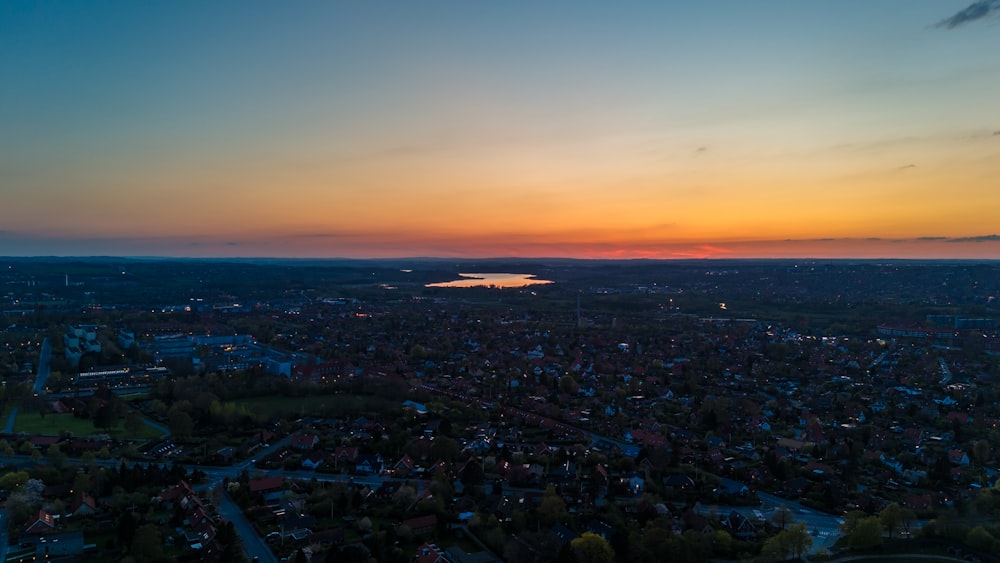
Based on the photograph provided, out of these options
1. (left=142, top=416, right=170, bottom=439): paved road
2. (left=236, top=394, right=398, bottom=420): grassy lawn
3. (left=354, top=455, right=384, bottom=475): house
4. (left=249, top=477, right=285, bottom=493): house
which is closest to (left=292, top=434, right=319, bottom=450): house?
(left=354, top=455, right=384, bottom=475): house

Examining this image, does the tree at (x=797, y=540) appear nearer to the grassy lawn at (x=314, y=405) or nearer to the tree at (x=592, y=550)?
the tree at (x=592, y=550)

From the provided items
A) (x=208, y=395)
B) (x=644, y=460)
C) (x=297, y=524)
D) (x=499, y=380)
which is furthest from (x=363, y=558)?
(x=499, y=380)

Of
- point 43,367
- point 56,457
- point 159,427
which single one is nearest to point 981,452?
point 56,457

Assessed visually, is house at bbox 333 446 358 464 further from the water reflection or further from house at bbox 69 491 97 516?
the water reflection

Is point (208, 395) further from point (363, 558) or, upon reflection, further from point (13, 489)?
point (363, 558)

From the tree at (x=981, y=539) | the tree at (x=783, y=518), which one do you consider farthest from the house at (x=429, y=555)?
the tree at (x=981, y=539)

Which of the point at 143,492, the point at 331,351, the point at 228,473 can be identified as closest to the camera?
the point at 143,492
